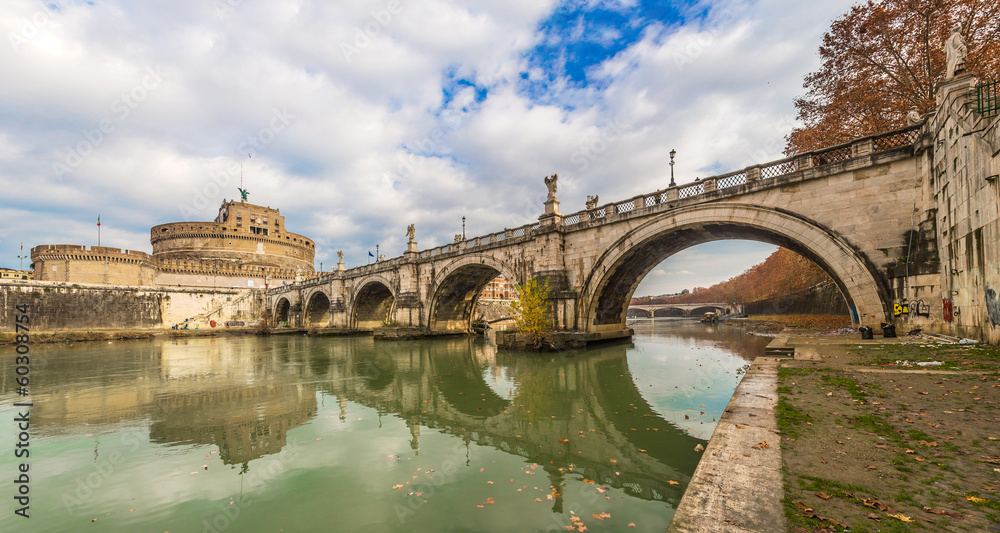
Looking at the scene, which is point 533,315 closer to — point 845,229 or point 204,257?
point 845,229

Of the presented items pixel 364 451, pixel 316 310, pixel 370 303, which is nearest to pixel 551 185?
pixel 364 451

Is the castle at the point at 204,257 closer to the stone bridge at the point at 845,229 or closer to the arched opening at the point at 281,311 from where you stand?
the arched opening at the point at 281,311

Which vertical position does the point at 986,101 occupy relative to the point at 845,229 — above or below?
above

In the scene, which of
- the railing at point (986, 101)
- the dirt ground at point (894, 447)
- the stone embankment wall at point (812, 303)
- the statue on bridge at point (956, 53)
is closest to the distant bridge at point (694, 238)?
the statue on bridge at point (956, 53)

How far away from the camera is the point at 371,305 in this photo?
41719 millimetres

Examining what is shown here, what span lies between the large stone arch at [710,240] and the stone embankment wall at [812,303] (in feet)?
45.3

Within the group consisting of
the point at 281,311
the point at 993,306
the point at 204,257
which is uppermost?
the point at 204,257

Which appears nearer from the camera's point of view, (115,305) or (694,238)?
(694,238)

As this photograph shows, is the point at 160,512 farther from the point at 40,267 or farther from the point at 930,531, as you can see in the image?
the point at 40,267

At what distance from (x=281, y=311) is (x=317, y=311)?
831 cm

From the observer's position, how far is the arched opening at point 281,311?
5306cm

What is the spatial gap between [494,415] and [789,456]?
6.16 m

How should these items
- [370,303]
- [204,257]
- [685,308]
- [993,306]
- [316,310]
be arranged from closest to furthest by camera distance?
1. [993,306]
2. [370,303]
3. [316,310]
4. [204,257]
5. [685,308]

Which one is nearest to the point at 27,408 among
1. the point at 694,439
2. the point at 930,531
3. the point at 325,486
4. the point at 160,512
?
the point at 160,512
